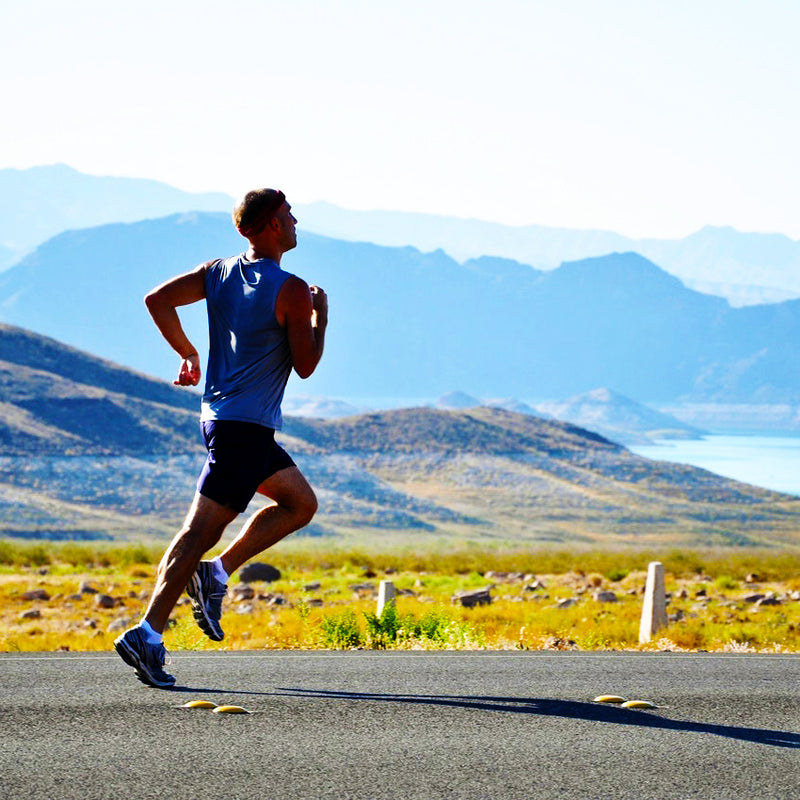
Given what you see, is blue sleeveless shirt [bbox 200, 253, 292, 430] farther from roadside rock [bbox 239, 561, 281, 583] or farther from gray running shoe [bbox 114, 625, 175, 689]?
roadside rock [bbox 239, 561, 281, 583]

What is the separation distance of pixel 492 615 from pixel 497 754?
15117 mm

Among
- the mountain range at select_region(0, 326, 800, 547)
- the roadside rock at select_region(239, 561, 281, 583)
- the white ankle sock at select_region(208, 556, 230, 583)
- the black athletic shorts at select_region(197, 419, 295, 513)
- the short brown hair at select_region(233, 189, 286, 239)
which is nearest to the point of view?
the black athletic shorts at select_region(197, 419, 295, 513)

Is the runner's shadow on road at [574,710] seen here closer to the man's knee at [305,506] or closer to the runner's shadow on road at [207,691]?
the runner's shadow on road at [207,691]

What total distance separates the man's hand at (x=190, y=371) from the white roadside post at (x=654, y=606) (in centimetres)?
749

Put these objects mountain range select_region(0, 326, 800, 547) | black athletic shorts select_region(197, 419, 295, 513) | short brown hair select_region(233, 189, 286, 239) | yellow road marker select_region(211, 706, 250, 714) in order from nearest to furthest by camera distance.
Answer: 1. yellow road marker select_region(211, 706, 250, 714)
2. black athletic shorts select_region(197, 419, 295, 513)
3. short brown hair select_region(233, 189, 286, 239)
4. mountain range select_region(0, 326, 800, 547)

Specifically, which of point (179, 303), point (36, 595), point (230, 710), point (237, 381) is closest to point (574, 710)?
point (230, 710)

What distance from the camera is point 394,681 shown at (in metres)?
7.63

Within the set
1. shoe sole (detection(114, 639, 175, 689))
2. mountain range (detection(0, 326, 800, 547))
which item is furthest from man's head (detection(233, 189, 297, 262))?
mountain range (detection(0, 326, 800, 547))

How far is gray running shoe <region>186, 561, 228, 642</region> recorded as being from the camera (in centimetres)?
704

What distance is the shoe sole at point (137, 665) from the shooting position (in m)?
6.70

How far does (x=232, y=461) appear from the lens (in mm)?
6812

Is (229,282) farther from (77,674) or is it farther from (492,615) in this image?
(492,615)

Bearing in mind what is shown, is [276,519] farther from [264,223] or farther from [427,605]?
[427,605]

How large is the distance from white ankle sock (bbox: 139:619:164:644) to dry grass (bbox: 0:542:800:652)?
4.14 metres
